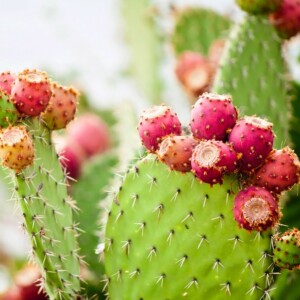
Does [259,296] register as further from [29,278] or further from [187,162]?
[29,278]

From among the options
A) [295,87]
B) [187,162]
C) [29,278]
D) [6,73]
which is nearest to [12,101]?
[6,73]

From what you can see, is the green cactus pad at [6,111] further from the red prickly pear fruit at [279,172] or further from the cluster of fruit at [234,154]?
the red prickly pear fruit at [279,172]

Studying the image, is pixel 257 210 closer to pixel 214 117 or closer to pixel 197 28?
pixel 214 117

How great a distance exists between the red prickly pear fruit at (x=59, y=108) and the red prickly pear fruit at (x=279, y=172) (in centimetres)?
31

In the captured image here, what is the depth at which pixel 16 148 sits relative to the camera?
1071 millimetres

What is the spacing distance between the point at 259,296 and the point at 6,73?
478 mm

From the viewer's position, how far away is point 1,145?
1.07m

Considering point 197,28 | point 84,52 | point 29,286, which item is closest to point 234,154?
point 29,286

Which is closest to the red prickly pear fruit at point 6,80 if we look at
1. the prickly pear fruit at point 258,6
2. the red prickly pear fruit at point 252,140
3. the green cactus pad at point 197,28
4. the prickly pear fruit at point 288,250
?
the red prickly pear fruit at point 252,140

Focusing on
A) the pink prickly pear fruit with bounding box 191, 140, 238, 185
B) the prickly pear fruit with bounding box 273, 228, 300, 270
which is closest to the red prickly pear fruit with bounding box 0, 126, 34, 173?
the pink prickly pear fruit with bounding box 191, 140, 238, 185

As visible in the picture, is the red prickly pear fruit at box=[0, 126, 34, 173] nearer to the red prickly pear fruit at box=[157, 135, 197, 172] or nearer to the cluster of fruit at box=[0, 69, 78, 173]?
the cluster of fruit at box=[0, 69, 78, 173]

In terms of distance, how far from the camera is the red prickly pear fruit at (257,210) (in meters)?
1.04

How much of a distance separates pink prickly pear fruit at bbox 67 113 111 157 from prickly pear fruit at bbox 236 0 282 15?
0.88 metres

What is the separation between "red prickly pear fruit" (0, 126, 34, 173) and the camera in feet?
3.51
